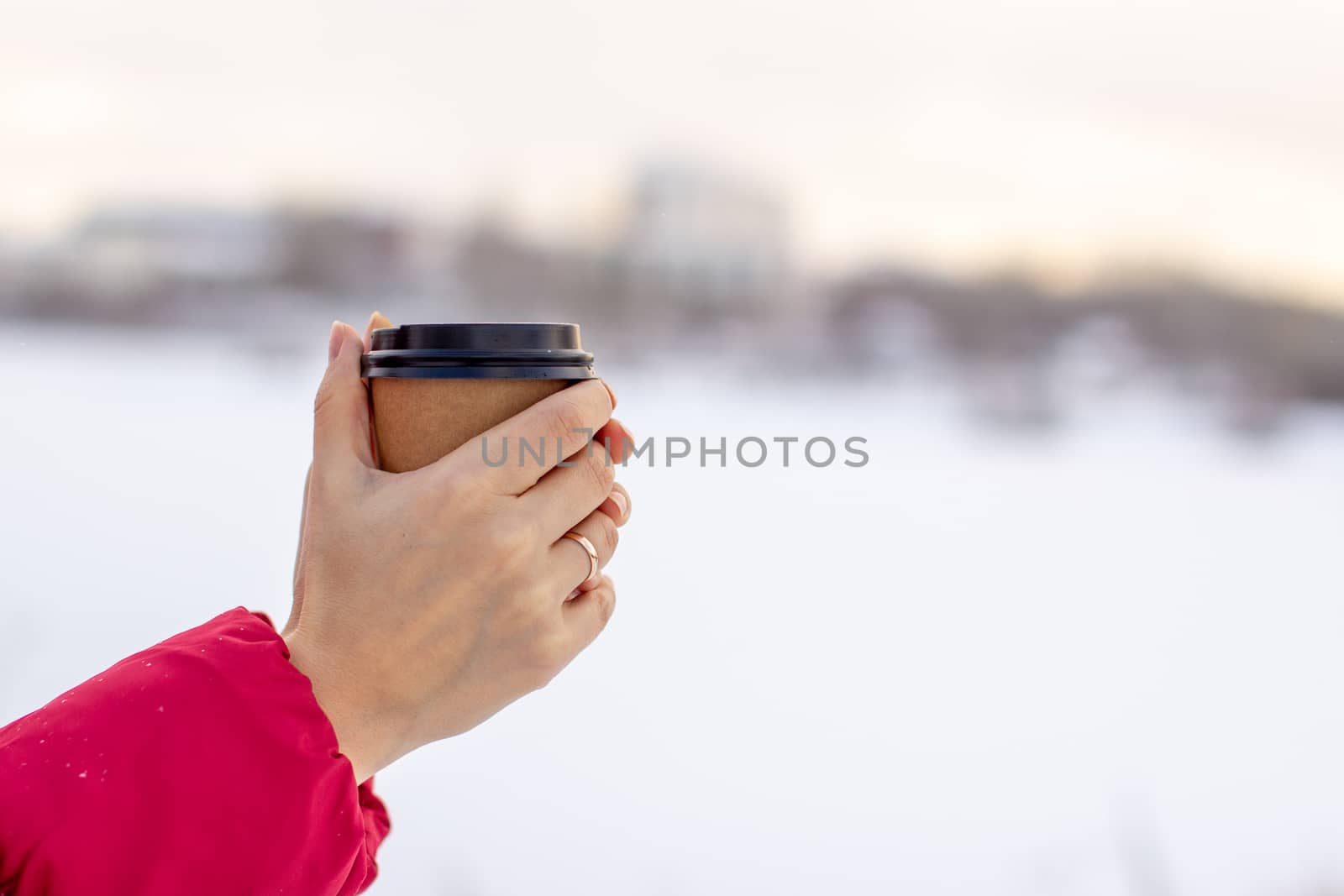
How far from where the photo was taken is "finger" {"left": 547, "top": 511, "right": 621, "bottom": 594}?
450mm

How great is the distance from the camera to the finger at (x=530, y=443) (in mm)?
424

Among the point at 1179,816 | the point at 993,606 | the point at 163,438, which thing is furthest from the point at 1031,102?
the point at 163,438

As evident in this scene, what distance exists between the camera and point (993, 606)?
1.43 metres

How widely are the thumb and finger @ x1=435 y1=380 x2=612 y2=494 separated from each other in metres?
0.06

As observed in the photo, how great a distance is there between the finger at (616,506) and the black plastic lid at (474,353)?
0.26 feet

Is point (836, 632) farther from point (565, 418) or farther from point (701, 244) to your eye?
point (565, 418)

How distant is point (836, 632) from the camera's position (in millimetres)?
1394

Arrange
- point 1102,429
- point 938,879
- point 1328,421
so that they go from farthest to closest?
point 1102,429, point 1328,421, point 938,879

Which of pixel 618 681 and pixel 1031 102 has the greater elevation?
pixel 1031 102

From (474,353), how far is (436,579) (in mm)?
114

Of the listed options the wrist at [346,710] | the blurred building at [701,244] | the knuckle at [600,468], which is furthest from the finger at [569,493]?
the blurred building at [701,244]

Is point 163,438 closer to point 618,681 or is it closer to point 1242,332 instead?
point 618,681

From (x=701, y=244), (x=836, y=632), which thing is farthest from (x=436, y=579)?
(x=836, y=632)

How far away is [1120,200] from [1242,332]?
0.26 m
